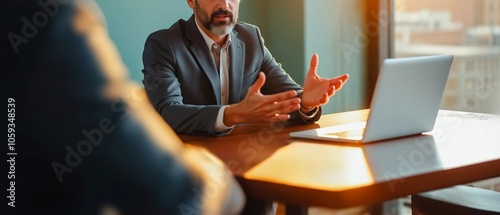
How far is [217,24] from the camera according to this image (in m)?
2.98

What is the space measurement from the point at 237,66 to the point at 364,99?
1.86 metres

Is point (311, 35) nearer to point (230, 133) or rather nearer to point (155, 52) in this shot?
point (155, 52)

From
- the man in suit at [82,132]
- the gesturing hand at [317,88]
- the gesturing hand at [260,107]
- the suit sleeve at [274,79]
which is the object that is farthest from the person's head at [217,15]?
the man in suit at [82,132]

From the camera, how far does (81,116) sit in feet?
2.29

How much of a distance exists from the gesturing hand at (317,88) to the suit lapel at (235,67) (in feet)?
1.32

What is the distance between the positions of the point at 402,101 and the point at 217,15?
1065mm

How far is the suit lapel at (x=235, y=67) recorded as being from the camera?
9.73 ft

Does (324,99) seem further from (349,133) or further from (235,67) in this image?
(235,67)

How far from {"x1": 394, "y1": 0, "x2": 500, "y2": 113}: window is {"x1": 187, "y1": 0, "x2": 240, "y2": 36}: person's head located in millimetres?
1501

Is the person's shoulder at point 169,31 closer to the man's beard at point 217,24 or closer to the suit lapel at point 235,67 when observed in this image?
the man's beard at point 217,24

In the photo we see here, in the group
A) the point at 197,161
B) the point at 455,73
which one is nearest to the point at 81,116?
the point at 197,161

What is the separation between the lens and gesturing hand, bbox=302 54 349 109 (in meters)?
2.57

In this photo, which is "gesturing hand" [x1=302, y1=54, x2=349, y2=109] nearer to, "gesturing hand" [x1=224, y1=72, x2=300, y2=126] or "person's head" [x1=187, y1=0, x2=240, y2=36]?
"gesturing hand" [x1=224, y1=72, x2=300, y2=126]

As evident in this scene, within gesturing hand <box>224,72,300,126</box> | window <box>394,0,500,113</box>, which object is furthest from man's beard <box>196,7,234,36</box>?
window <box>394,0,500,113</box>
